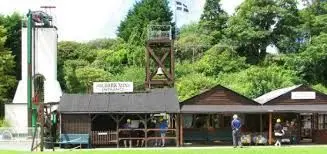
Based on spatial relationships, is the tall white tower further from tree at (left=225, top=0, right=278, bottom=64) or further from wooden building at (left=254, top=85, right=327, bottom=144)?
wooden building at (left=254, top=85, right=327, bottom=144)

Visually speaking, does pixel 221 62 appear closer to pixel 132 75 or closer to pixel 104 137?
pixel 132 75

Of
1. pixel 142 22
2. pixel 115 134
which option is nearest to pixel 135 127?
pixel 115 134

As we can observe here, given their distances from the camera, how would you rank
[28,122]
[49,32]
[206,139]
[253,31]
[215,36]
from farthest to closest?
[215,36], [253,31], [49,32], [28,122], [206,139]

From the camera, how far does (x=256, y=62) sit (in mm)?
62438

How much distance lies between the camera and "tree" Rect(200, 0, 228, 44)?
66.0m

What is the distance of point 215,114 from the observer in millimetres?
34500

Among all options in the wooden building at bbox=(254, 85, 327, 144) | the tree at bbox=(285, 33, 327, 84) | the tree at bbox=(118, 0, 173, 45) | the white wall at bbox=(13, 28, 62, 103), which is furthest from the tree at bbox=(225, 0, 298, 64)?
the wooden building at bbox=(254, 85, 327, 144)

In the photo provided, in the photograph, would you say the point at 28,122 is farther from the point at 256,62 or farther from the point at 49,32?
the point at 256,62

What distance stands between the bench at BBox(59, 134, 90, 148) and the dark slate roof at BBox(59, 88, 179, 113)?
1179mm

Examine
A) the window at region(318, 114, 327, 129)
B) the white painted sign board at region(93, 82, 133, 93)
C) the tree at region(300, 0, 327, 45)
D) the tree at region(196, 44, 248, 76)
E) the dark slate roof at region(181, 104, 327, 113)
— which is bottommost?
the window at region(318, 114, 327, 129)

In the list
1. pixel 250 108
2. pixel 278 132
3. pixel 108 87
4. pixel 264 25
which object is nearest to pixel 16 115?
pixel 108 87

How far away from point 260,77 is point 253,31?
9.18 meters

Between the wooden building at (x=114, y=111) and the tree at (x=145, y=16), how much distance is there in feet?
118

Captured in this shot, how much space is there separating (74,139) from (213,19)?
3723 centimetres
